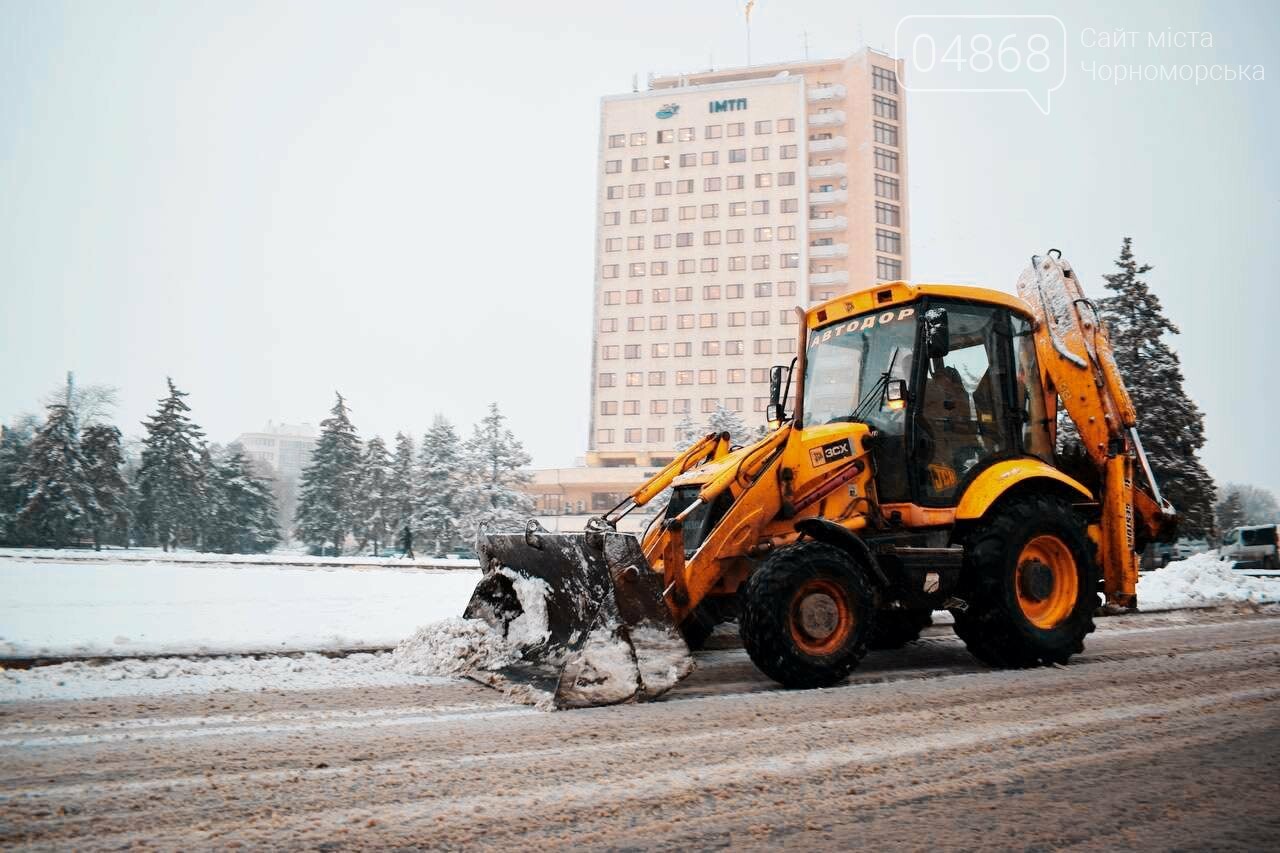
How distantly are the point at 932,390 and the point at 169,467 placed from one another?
48.0 meters

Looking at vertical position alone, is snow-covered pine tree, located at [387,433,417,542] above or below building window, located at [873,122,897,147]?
below

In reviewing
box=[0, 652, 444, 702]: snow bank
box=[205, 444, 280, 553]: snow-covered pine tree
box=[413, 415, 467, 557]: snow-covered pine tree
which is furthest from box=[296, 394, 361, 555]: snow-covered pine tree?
box=[0, 652, 444, 702]: snow bank

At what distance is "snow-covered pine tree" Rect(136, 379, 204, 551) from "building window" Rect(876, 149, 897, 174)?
66.2 m

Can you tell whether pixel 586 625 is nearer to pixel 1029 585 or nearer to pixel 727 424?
pixel 1029 585

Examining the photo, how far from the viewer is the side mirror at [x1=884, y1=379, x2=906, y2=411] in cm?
663

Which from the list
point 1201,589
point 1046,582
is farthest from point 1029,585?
point 1201,589

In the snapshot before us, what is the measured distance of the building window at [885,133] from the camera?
81.8 m

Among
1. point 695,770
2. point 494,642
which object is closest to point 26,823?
point 695,770

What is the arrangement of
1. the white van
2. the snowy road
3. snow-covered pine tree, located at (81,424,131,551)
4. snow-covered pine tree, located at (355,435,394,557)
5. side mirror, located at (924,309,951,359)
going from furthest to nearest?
snow-covered pine tree, located at (355,435,394,557) → snow-covered pine tree, located at (81,424,131,551) → the white van → side mirror, located at (924,309,951,359) → the snowy road

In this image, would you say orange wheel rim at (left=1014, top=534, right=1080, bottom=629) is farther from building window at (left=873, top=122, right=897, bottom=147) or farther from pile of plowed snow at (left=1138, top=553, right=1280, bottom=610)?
building window at (left=873, top=122, right=897, bottom=147)

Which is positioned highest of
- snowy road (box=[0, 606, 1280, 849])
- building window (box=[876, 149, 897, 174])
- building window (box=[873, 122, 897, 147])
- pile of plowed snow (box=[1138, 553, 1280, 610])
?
building window (box=[873, 122, 897, 147])

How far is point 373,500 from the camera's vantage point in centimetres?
5109

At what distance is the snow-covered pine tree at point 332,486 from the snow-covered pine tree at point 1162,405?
4252 centimetres

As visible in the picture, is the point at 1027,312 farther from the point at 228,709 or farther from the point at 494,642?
the point at 228,709
